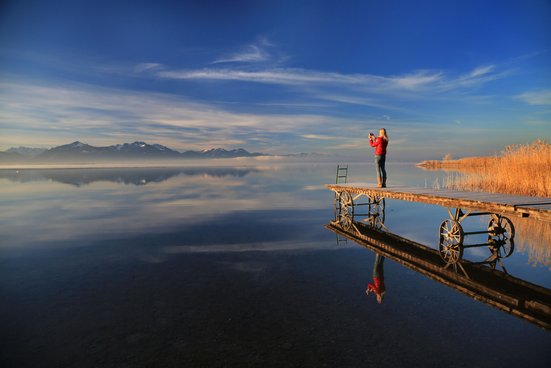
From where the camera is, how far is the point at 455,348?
6648 millimetres

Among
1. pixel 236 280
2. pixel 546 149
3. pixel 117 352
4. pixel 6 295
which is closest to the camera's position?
pixel 117 352

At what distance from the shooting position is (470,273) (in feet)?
35.2

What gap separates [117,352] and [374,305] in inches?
243

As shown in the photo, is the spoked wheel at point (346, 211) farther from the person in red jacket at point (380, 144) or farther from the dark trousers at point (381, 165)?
the person in red jacket at point (380, 144)

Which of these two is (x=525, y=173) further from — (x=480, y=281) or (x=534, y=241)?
(x=480, y=281)

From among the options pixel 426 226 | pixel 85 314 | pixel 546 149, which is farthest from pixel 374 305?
pixel 546 149

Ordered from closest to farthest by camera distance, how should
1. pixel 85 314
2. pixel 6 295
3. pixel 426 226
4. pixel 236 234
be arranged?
pixel 85 314, pixel 6 295, pixel 236 234, pixel 426 226

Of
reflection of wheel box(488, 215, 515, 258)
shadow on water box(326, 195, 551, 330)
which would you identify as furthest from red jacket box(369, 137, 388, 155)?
reflection of wheel box(488, 215, 515, 258)

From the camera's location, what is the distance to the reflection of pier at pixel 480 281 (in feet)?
25.9

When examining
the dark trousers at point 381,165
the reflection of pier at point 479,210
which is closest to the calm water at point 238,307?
the reflection of pier at point 479,210

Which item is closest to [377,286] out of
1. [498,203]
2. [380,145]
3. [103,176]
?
[498,203]

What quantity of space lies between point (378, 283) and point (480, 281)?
3050 millimetres

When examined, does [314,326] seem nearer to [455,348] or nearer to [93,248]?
[455,348]

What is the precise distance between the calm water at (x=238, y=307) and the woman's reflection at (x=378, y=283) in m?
0.26
